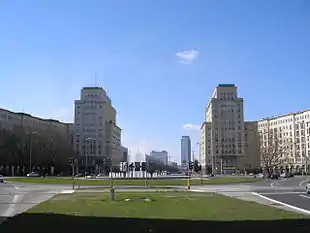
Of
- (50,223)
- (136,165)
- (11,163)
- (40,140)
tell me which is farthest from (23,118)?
(50,223)

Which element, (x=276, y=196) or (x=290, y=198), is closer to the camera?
(x=290, y=198)

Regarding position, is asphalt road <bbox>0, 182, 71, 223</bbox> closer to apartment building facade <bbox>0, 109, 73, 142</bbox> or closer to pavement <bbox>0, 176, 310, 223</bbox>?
pavement <bbox>0, 176, 310, 223</bbox>

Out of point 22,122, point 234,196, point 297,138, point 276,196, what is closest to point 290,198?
point 276,196

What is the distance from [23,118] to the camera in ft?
615

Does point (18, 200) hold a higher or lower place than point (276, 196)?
lower

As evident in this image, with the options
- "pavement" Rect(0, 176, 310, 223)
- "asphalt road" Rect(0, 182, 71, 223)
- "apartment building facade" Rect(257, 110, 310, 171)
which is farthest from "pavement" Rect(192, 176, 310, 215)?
"apartment building facade" Rect(257, 110, 310, 171)

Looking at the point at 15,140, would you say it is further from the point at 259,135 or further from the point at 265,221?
the point at 265,221

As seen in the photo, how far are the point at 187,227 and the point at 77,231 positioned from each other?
3.75 metres

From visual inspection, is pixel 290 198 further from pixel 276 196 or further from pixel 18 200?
pixel 18 200

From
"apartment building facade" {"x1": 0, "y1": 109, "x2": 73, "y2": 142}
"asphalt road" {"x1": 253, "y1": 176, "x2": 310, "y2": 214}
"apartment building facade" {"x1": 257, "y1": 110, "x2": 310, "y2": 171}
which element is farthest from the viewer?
"apartment building facade" {"x1": 257, "y1": 110, "x2": 310, "y2": 171}

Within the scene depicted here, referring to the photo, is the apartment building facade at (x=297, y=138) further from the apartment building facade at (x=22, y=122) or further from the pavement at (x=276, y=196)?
the pavement at (x=276, y=196)

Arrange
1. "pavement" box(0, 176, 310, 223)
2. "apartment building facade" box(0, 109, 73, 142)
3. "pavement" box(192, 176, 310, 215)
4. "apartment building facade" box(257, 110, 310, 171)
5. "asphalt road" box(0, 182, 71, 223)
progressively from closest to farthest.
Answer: "asphalt road" box(0, 182, 71, 223)
"pavement" box(0, 176, 310, 223)
"pavement" box(192, 176, 310, 215)
"apartment building facade" box(0, 109, 73, 142)
"apartment building facade" box(257, 110, 310, 171)

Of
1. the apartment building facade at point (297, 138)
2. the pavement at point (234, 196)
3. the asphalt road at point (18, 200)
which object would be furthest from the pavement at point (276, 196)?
the apartment building facade at point (297, 138)

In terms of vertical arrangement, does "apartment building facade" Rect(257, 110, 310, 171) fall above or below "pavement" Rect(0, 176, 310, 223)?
above
